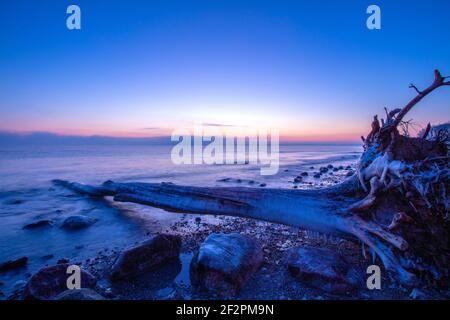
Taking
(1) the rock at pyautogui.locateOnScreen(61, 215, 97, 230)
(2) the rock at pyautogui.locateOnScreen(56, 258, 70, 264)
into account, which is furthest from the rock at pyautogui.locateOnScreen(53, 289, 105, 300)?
(1) the rock at pyautogui.locateOnScreen(61, 215, 97, 230)

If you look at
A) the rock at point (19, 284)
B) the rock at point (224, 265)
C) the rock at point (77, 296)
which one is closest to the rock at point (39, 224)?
the rock at point (19, 284)

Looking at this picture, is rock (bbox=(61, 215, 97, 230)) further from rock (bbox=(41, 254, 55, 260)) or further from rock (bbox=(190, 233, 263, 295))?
rock (bbox=(190, 233, 263, 295))

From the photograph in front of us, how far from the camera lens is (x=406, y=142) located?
4.65 m

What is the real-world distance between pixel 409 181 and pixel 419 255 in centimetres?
108

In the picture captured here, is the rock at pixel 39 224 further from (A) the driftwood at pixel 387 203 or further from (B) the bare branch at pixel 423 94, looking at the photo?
(B) the bare branch at pixel 423 94

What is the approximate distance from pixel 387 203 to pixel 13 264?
6.17 metres

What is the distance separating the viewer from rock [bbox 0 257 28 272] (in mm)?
4074

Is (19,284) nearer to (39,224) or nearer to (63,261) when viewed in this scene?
(63,261)

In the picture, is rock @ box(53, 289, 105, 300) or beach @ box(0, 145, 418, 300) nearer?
rock @ box(53, 289, 105, 300)

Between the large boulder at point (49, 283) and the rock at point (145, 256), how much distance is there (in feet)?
1.23

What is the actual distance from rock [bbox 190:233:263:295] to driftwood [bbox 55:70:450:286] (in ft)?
5.16

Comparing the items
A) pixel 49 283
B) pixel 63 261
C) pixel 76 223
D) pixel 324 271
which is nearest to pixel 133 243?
pixel 63 261

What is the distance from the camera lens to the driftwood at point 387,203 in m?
3.66
